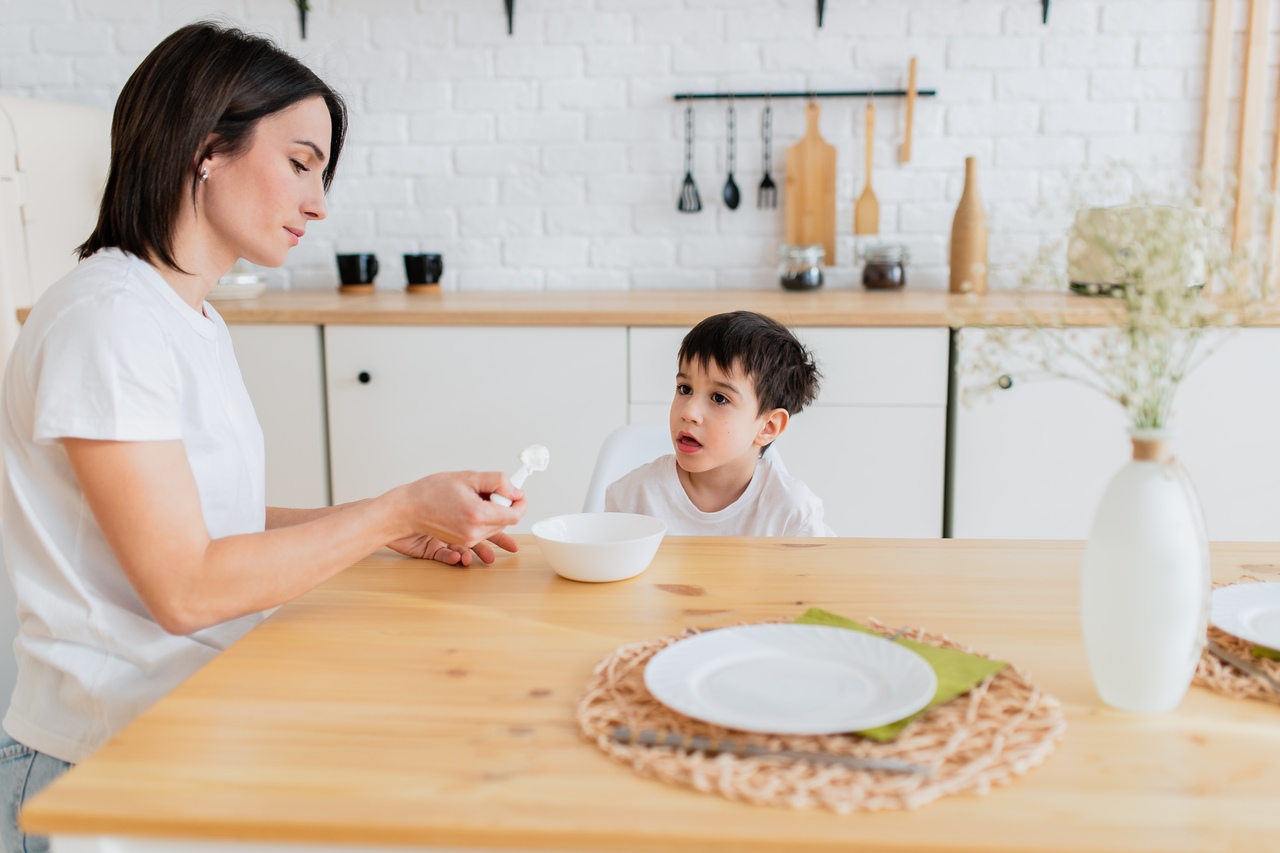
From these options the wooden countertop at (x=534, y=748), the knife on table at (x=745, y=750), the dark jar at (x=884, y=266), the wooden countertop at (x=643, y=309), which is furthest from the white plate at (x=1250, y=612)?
the dark jar at (x=884, y=266)

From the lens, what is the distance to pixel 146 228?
119 centimetres

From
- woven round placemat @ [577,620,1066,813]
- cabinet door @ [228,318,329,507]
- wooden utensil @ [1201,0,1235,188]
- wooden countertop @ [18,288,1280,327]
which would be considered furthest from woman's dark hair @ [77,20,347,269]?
wooden utensil @ [1201,0,1235,188]

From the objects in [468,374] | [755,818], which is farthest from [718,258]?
[755,818]

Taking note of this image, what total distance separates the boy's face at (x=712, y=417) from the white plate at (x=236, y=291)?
154cm

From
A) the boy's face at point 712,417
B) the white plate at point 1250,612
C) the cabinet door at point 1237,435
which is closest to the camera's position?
the white plate at point 1250,612

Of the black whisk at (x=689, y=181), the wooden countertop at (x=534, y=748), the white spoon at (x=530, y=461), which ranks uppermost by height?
the black whisk at (x=689, y=181)

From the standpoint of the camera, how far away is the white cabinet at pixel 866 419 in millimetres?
2430

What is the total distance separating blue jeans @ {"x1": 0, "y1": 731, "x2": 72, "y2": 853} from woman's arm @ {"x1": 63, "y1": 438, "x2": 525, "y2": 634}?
19cm

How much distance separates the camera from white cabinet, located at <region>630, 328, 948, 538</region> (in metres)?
2.43

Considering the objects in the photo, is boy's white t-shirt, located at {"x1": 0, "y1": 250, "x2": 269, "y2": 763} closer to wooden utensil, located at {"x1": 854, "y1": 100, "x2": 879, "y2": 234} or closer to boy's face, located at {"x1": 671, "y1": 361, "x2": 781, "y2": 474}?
boy's face, located at {"x1": 671, "y1": 361, "x2": 781, "y2": 474}

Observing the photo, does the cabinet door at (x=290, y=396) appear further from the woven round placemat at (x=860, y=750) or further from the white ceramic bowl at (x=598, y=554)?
the woven round placemat at (x=860, y=750)

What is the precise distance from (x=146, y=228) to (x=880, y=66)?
2293 mm

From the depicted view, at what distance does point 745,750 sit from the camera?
734 millimetres

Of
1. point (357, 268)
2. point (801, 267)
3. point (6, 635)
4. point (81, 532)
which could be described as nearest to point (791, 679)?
point (81, 532)
